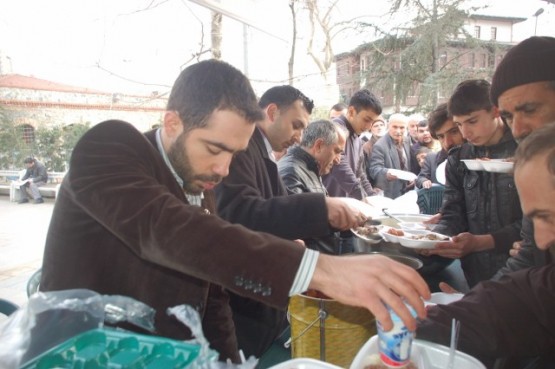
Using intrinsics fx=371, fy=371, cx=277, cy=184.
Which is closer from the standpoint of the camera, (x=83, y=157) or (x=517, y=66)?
(x=83, y=157)

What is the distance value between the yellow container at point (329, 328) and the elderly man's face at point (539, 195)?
65cm

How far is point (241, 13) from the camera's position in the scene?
3277 millimetres

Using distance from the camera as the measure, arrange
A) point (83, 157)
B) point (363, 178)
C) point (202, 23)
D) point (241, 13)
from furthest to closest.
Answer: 1. point (202, 23)
2. point (363, 178)
3. point (241, 13)
4. point (83, 157)

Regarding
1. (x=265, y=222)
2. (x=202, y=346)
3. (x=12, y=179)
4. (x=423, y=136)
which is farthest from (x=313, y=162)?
(x=12, y=179)

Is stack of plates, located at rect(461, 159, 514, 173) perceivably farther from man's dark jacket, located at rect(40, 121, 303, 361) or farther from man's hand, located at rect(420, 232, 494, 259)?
man's dark jacket, located at rect(40, 121, 303, 361)

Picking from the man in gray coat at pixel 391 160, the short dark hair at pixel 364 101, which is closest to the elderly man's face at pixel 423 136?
the man in gray coat at pixel 391 160

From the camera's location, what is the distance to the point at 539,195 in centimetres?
117

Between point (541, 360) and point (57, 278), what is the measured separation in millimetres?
1562

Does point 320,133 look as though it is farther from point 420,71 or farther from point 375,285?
point 420,71

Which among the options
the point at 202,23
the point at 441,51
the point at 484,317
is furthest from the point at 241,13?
the point at 441,51

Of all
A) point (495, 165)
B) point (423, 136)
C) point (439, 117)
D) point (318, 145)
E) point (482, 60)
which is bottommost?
point (495, 165)

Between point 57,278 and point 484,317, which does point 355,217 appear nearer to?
point 484,317

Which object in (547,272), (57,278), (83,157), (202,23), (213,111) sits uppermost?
(202,23)

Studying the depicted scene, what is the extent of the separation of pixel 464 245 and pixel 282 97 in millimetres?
1445
